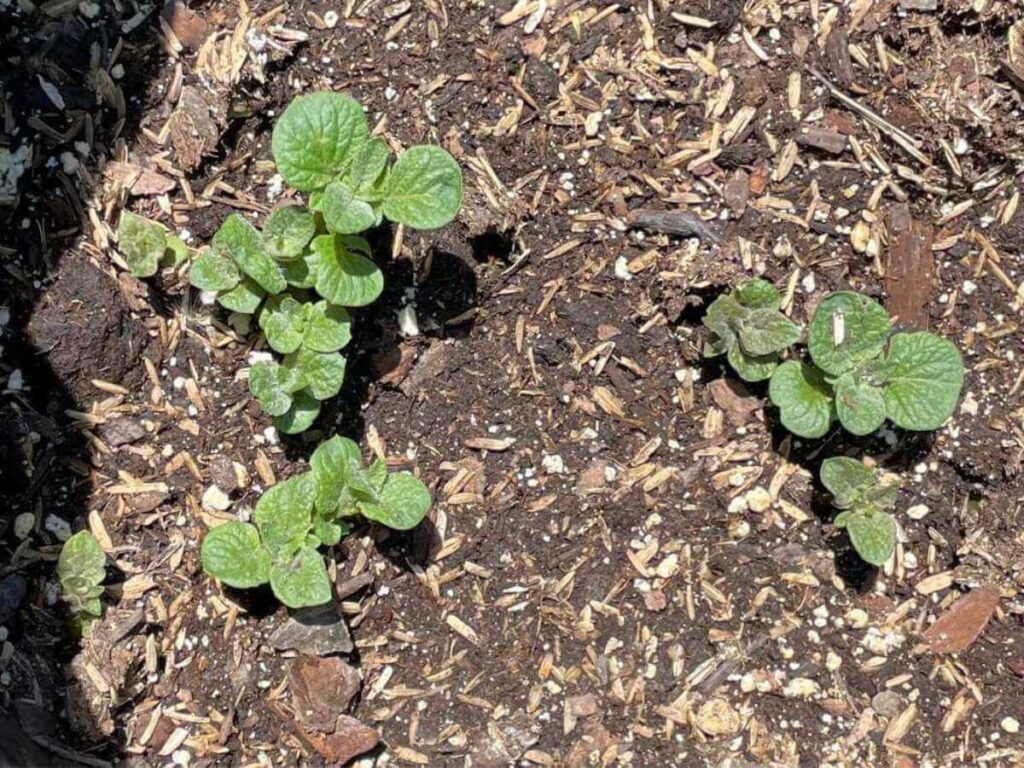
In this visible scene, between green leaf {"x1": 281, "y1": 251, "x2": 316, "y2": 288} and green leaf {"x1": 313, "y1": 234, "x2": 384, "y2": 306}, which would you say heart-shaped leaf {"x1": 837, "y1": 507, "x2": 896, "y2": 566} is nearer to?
green leaf {"x1": 313, "y1": 234, "x2": 384, "y2": 306}

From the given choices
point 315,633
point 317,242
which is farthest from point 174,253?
point 315,633

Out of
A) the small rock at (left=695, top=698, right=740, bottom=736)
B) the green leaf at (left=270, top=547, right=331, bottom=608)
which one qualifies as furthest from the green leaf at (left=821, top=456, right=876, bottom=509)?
the green leaf at (left=270, top=547, right=331, bottom=608)

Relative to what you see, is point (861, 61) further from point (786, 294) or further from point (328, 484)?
point (328, 484)

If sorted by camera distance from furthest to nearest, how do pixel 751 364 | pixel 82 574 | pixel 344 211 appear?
pixel 751 364
pixel 82 574
pixel 344 211

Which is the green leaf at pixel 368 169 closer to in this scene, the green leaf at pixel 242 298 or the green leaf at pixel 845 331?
the green leaf at pixel 242 298

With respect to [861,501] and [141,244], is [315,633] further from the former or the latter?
[861,501]

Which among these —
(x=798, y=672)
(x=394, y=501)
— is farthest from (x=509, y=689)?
(x=798, y=672)
